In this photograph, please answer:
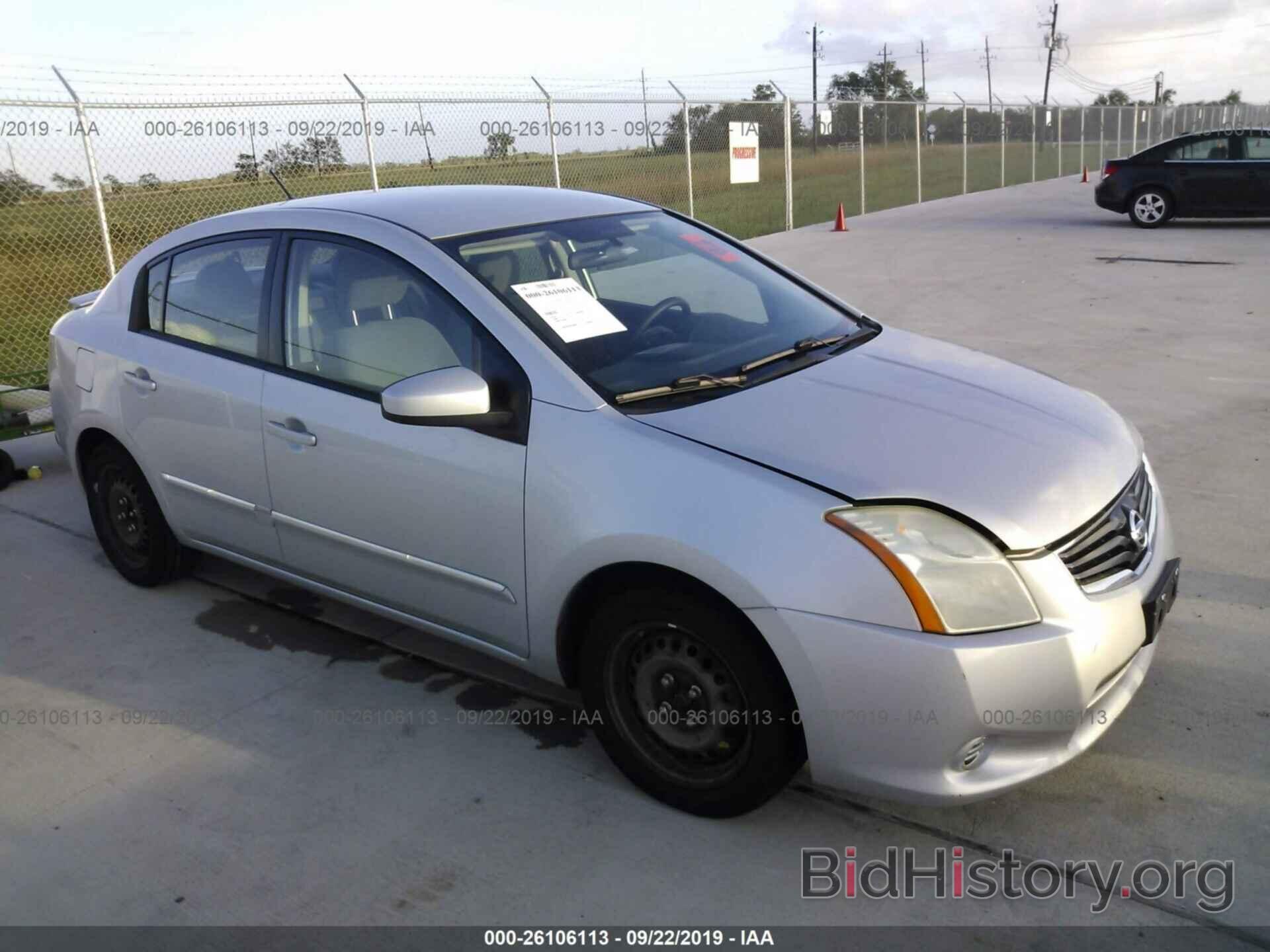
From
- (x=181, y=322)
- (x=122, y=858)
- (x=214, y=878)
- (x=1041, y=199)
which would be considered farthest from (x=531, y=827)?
(x=1041, y=199)

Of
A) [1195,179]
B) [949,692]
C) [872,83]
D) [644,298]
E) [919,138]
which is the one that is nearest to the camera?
[949,692]

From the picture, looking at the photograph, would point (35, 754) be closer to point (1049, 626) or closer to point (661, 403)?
point (661, 403)

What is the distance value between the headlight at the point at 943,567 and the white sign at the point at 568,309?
1096 millimetres

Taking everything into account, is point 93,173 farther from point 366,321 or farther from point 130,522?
point 366,321

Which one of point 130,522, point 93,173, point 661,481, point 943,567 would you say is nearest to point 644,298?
point 661,481

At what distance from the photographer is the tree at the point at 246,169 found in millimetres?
12422

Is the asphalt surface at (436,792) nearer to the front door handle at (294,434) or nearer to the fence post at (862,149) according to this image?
the front door handle at (294,434)

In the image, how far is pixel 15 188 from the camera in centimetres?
1127

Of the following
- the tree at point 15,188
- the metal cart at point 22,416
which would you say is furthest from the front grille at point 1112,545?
the tree at point 15,188

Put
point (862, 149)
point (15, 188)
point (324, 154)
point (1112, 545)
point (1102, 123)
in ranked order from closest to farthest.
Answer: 1. point (1112, 545)
2. point (15, 188)
3. point (324, 154)
4. point (862, 149)
5. point (1102, 123)

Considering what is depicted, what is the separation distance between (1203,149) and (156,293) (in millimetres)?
Result: 16875

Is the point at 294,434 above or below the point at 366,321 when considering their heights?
below

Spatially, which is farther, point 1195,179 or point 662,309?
point 1195,179

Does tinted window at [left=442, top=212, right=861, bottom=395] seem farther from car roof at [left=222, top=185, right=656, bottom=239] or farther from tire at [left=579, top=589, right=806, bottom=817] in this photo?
tire at [left=579, top=589, right=806, bottom=817]
